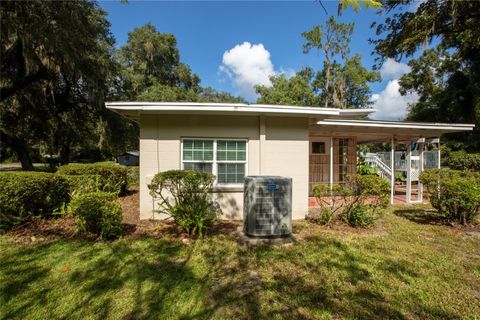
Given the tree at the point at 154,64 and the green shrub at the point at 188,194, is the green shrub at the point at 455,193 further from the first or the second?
the tree at the point at 154,64

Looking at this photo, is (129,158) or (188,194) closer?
(188,194)

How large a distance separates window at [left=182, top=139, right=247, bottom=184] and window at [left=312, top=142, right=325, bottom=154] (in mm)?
4894

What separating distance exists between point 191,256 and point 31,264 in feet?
7.63

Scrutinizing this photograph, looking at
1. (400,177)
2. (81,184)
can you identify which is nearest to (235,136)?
(81,184)

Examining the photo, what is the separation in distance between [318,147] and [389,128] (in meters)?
2.76

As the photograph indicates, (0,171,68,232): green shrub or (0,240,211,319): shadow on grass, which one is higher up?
(0,171,68,232): green shrub

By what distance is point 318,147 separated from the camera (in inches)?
407

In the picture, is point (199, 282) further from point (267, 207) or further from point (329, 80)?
point (329, 80)

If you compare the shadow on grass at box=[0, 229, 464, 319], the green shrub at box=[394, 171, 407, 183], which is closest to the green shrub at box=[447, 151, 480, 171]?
the green shrub at box=[394, 171, 407, 183]

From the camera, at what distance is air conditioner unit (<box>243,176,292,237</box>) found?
4645mm

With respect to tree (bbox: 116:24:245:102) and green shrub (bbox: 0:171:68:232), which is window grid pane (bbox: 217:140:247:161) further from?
tree (bbox: 116:24:245:102)

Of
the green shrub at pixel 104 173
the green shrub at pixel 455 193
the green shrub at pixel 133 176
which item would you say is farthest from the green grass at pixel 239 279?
the green shrub at pixel 133 176

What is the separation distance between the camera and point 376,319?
101 inches

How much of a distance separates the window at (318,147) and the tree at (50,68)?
363 inches
